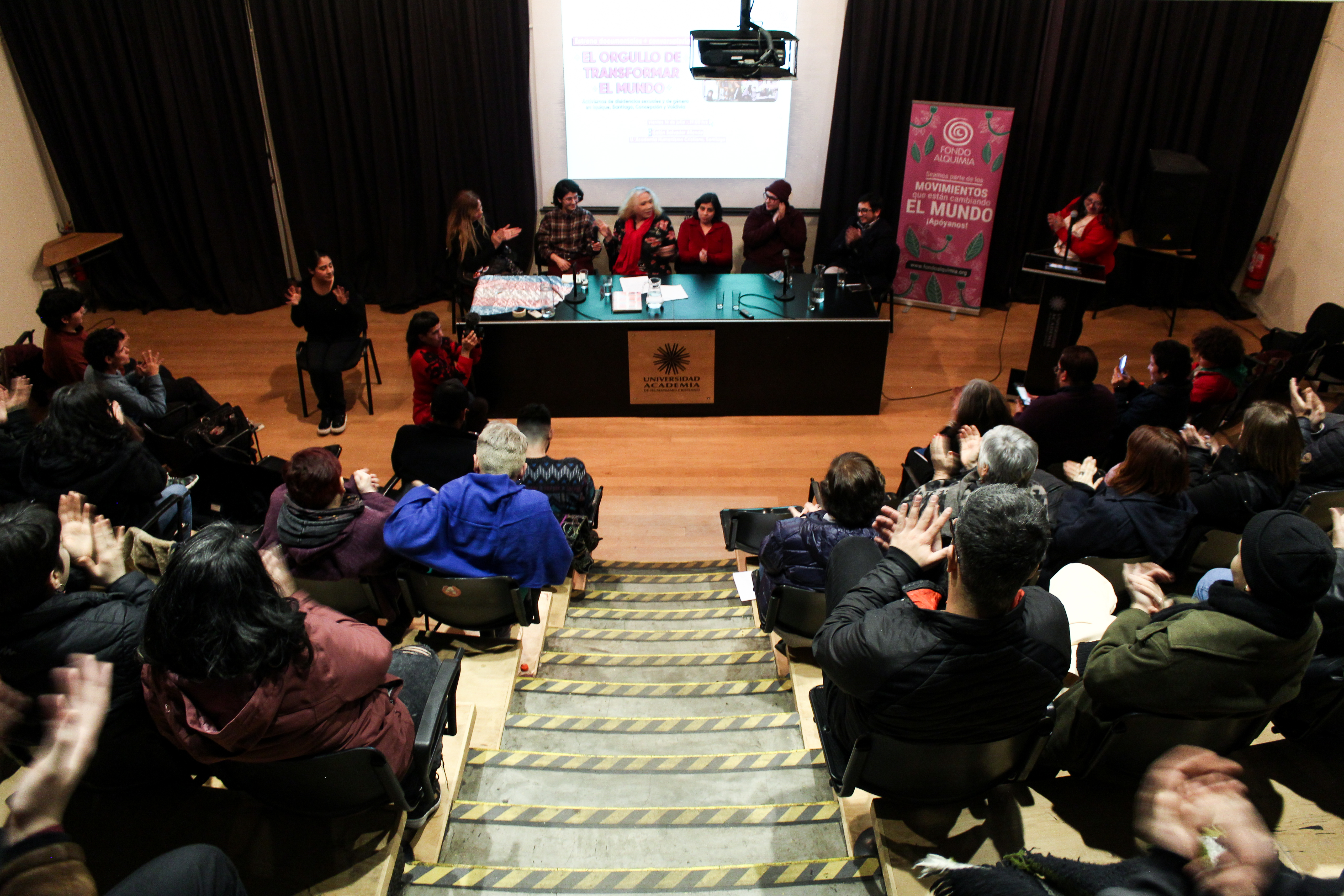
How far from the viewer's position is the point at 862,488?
261 centimetres

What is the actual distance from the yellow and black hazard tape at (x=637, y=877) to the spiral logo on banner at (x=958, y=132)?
5.73 m

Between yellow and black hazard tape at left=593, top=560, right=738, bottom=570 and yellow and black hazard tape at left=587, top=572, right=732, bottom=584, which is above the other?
yellow and black hazard tape at left=587, top=572, right=732, bottom=584

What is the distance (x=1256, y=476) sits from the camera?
9.90ft

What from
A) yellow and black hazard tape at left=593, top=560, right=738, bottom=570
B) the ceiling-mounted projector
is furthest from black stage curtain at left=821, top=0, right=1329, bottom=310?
yellow and black hazard tape at left=593, top=560, right=738, bottom=570

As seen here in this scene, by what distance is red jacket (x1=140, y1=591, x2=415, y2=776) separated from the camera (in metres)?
1.64

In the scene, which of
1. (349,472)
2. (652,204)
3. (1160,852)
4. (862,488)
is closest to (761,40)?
(652,204)

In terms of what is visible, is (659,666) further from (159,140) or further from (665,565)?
(159,140)

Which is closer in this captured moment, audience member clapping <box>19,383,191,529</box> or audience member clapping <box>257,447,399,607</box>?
audience member clapping <box>257,447,399,607</box>

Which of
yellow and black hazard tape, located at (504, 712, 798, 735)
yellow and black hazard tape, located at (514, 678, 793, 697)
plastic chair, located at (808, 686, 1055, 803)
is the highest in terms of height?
plastic chair, located at (808, 686, 1055, 803)

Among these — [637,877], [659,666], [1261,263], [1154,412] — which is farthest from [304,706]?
[1261,263]

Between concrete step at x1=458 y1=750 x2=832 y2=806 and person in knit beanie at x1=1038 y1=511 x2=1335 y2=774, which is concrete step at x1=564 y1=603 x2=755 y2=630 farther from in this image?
person in knit beanie at x1=1038 y1=511 x2=1335 y2=774

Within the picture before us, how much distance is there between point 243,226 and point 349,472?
343 centimetres

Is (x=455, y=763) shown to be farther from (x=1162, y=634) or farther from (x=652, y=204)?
(x=652, y=204)

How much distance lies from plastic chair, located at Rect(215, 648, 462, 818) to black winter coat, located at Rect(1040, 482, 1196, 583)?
6.85 feet
